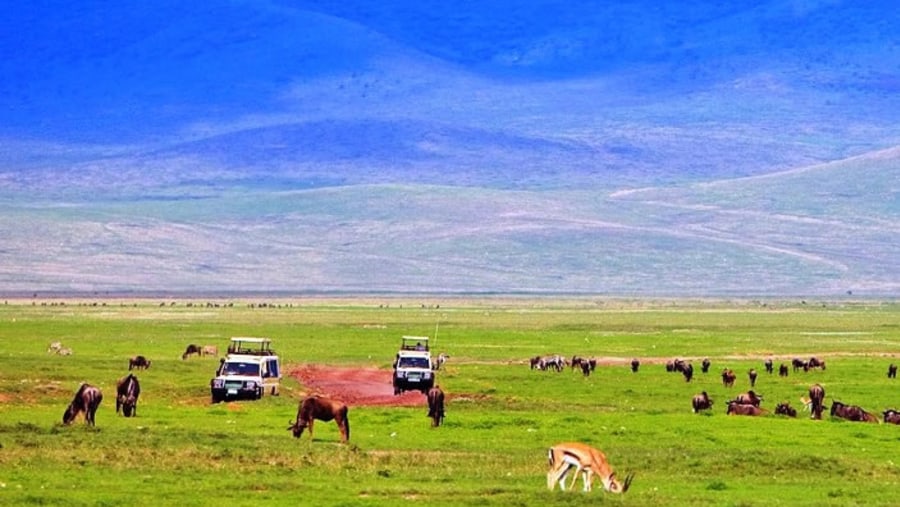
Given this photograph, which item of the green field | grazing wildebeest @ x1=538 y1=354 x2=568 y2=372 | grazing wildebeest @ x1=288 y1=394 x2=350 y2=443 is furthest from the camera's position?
grazing wildebeest @ x1=538 y1=354 x2=568 y2=372

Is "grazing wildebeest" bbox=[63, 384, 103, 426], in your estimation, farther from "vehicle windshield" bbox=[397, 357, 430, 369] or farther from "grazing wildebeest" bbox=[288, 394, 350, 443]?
"vehicle windshield" bbox=[397, 357, 430, 369]

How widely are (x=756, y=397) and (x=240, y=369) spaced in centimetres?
978

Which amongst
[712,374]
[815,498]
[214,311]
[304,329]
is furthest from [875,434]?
[214,311]

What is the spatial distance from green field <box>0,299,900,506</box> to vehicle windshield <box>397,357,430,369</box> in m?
1.08

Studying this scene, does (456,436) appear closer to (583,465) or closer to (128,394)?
(128,394)

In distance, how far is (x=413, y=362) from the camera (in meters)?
42.9

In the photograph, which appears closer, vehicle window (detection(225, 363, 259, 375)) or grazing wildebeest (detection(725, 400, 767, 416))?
A: grazing wildebeest (detection(725, 400, 767, 416))

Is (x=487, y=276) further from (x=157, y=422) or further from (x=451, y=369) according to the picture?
(x=157, y=422)

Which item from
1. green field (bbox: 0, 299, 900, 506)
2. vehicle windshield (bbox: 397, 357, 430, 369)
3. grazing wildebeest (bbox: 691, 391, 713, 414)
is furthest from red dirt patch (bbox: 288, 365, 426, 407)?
grazing wildebeest (bbox: 691, 391, 713, 414)

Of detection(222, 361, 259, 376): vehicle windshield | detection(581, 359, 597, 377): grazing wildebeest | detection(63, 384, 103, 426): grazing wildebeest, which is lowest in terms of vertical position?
detection(63, 384, 103, 426): grazing wildebeest

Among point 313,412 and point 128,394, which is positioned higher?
point 128,394

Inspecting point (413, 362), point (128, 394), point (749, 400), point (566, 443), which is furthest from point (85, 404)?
point (749, 400)

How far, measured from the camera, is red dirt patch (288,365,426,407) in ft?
133

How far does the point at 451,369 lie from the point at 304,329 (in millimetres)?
27545
